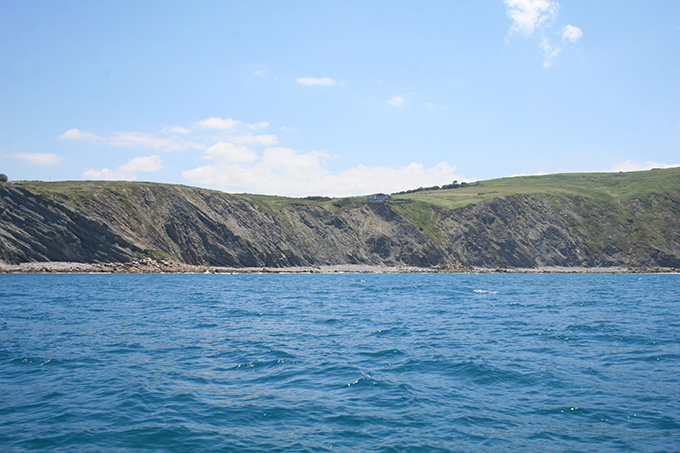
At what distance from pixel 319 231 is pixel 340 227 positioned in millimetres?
6768

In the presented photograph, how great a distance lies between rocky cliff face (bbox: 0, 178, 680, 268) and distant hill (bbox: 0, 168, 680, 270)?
0.91 ft

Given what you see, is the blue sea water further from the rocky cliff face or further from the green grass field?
the green grass field

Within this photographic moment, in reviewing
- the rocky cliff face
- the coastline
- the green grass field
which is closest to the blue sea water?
the coastline

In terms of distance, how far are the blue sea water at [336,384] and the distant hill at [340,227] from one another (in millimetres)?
70721

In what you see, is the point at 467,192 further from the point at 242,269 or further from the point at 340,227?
the point at 242,269

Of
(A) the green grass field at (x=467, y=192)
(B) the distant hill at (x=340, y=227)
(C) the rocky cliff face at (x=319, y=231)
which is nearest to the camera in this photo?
(C) the rocky cliff face at (x=319, y=231)

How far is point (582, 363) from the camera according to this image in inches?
733

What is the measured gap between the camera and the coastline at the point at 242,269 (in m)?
87.6

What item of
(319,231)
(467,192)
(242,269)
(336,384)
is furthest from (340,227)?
(336,384)

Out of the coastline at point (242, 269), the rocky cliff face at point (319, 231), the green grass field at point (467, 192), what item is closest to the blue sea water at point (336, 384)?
the coastline at point (242, 269)

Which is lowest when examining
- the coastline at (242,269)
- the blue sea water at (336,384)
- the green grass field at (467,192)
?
the coastline at (242,269)

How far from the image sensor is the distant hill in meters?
93.4

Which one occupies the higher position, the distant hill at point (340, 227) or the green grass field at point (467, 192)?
the green grass field at point (467, 192)

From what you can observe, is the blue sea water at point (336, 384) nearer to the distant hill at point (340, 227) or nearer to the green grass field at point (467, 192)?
the distant hill at point (340, 227)
